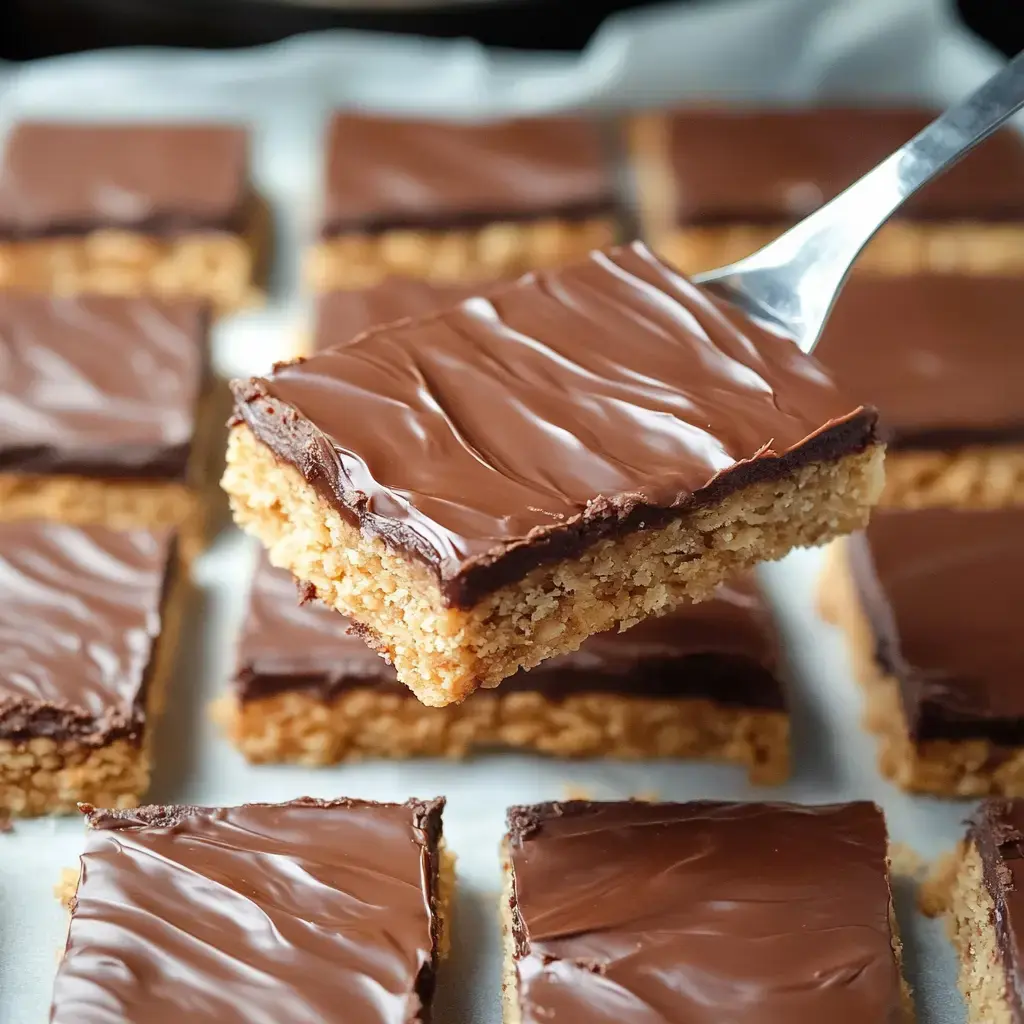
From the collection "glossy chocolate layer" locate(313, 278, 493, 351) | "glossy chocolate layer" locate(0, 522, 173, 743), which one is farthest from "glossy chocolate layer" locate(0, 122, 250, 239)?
"glossy chocolate layer" locate(0, 522, 173, 743)

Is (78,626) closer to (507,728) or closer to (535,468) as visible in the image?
(507,728)

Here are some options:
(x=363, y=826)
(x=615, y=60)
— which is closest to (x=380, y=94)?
(x=615, y=60)

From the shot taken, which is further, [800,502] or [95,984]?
[800,502]

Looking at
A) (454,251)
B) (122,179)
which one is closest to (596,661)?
(454,251)

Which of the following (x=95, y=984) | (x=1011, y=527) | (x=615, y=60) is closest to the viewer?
(x=95, y=984)

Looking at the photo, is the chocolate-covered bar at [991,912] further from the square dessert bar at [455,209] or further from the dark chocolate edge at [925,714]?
the square dessert bar at [455,209]

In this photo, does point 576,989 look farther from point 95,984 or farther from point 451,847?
point 95,984
